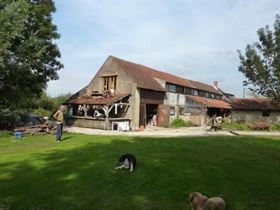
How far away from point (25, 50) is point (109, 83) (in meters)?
14.1

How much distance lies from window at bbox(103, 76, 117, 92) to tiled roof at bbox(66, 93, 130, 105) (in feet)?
6.07

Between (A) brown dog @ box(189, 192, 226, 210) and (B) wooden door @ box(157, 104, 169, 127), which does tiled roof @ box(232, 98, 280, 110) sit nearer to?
(B) wooden door @ box(157, 104, 169, 127)

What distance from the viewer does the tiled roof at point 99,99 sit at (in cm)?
2896

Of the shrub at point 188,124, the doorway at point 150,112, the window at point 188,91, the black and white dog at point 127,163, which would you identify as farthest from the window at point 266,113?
the black and white dog at point 127,163

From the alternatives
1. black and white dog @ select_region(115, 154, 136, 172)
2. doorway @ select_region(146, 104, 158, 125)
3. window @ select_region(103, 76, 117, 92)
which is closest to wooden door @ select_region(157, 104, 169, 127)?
doorway @ select_region(146, 104, 158, 125)

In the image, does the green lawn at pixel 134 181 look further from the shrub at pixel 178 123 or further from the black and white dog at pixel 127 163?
the shrub at pixel 178 123

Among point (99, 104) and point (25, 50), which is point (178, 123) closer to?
point (99, 104)

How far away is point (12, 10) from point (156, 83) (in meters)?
19.8

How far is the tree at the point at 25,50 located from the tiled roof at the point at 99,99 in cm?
502

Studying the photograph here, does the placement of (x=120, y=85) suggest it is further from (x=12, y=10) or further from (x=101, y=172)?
(x=101, y=172)

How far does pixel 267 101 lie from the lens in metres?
39.9

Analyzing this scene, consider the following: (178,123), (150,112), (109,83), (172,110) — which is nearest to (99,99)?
(109,83)

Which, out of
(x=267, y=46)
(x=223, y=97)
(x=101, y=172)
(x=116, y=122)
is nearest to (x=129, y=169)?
(x=101, y=172)

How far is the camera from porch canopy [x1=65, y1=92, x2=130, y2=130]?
28.3 meters
